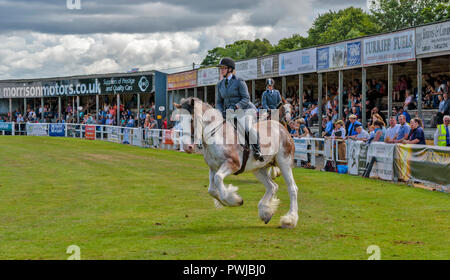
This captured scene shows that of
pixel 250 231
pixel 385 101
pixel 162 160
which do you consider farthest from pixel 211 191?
pixel 385 101

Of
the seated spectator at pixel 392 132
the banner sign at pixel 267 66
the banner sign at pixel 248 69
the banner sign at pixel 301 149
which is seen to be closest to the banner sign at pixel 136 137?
the banner sign at pixel 248 69

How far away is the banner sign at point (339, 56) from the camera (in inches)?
1011

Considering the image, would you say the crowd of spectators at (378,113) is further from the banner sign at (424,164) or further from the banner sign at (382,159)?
the banner sign at (424,164)

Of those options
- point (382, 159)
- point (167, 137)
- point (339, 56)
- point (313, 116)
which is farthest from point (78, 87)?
point (382, 159)

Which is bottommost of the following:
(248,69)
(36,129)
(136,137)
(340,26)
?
(136,137)

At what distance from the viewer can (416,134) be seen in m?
17.5

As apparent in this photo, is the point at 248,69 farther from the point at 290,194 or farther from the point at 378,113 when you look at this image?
the point at 290,194

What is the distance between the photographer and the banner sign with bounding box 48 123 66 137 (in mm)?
53656

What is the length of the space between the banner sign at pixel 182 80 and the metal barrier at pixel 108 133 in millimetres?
5937

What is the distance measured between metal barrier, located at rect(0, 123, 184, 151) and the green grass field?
14990mm

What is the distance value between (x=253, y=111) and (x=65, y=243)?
4245mm

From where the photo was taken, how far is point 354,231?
32.1 feet

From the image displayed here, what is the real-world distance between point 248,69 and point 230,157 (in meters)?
25.4
